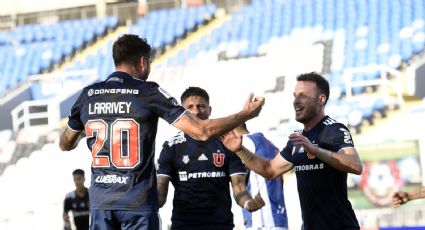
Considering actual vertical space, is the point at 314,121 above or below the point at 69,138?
above

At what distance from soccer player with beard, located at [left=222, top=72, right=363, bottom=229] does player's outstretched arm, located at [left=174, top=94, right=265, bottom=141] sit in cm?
69

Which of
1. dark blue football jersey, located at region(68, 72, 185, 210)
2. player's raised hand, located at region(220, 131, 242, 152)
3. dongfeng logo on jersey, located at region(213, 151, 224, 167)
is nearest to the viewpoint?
dark blue football jersey, located at region(68, 72, 185, 210)

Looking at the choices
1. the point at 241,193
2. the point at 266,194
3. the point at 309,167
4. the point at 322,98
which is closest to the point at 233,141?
the point at 309,167

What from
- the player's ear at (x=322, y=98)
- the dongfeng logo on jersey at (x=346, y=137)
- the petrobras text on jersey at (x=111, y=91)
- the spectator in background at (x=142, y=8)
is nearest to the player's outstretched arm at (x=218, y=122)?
the petrobras text on jersey at (x=111, y=91)

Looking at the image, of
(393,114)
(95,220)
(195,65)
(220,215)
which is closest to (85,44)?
(195,65)

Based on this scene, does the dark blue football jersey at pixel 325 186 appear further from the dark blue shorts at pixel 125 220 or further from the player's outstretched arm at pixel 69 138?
the player's outstretched arm at pixel 69 138

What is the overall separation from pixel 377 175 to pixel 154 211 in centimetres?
1132

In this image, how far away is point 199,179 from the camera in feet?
24.1

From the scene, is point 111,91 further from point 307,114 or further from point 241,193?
point 241,193

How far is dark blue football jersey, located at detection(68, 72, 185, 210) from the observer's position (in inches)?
214

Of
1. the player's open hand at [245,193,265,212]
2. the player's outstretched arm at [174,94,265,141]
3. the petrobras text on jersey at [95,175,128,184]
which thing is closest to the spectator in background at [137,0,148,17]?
the player's open hand at [245,193,265,212]

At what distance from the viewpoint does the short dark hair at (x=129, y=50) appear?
5.59 meters

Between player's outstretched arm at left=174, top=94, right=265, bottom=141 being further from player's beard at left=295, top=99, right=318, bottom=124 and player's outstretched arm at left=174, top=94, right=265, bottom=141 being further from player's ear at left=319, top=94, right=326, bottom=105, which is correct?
player's ear at left=319, top=94, right=326, bottom=105

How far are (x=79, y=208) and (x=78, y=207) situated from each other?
35mm
